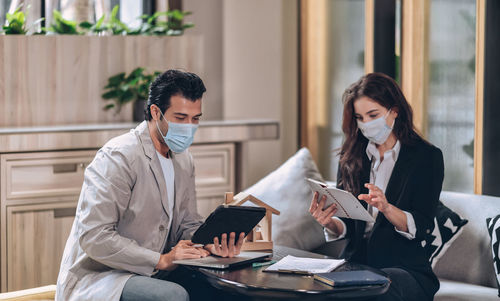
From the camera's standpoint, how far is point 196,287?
2750 mm

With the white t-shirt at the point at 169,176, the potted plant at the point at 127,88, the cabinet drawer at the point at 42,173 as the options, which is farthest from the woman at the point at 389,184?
the potted plant at the point at 127,88

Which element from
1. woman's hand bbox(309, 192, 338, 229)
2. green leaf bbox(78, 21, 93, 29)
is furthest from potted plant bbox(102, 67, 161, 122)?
woman's hand bbox(309, 192, 338, 229)

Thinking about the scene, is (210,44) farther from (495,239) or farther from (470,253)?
(495,239)

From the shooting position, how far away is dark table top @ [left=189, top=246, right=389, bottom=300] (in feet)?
6.98

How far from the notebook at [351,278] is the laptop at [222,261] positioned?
31 cm

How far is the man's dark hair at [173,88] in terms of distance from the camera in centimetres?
257

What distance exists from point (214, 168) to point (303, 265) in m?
1.62

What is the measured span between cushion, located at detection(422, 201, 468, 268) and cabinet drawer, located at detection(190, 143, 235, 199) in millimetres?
1267

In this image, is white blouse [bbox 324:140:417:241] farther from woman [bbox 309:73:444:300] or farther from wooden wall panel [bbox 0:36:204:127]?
wooden wall panel [bbox 0:36:204:127]

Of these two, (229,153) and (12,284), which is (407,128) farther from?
(12,284)

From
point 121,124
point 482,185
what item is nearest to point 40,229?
point 121,124

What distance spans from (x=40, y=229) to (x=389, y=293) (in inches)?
72.9

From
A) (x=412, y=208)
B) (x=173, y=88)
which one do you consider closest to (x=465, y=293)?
(x=412, y=208)

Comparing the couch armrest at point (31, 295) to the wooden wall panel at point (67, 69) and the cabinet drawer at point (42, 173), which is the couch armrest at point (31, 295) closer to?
the cabinet drawer at point (42, 173)
